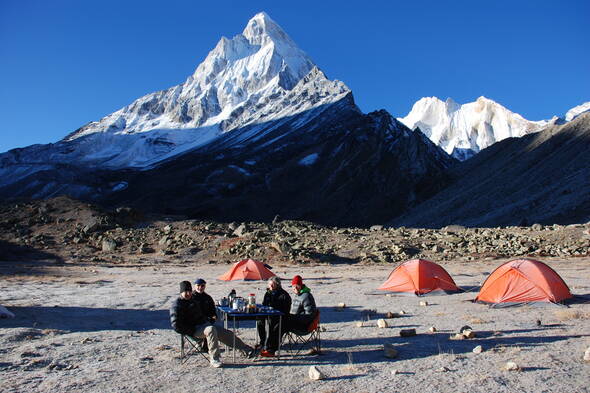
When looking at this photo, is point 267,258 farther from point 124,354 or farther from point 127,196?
point 127,196

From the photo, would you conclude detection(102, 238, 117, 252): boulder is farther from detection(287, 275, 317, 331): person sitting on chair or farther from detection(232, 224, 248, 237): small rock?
detection(287, 275, 317, 331): person sitting on chair

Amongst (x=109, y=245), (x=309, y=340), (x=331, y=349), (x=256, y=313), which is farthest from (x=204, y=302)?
(x=109, y=245)

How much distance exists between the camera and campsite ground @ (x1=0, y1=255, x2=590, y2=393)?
24.9ft

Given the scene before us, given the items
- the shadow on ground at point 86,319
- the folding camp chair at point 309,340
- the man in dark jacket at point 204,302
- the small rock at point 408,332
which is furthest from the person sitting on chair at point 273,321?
the shadow on ground at point 86,319

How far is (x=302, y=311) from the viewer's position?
9.91 metres

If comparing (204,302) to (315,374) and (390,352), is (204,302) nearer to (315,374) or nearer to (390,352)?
(315,374)

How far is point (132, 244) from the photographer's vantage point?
37219 mm

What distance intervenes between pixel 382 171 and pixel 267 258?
63858mm

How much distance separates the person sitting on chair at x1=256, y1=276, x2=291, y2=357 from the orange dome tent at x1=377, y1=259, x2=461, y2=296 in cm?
879

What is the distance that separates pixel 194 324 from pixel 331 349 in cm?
289

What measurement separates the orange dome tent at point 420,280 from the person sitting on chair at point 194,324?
974 centimetres

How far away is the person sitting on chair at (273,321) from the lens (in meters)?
9.28

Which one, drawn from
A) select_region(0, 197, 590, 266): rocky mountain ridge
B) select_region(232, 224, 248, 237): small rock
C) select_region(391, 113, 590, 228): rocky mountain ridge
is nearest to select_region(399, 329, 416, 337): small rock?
select_region(0, 197, 590, 266): rocky mountain ridge

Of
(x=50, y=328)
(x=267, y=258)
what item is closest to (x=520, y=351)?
(x=50, y=328)
